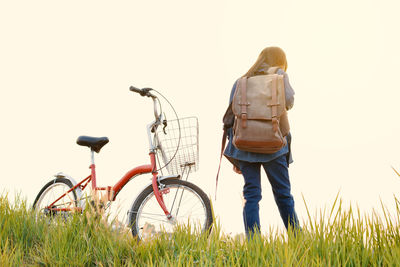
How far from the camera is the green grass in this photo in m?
2.44

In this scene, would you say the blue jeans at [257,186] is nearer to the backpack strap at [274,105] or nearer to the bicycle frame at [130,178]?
the backpack strap at [274,105]

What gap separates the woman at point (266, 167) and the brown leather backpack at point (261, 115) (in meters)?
0.11

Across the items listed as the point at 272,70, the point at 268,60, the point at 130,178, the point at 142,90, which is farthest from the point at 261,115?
the point at 130,178

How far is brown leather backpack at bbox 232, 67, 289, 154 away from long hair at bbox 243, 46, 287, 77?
23 centimetres

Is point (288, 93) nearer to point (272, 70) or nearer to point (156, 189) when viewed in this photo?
point (272, 70)

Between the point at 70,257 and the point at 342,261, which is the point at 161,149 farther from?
the point at 342,261

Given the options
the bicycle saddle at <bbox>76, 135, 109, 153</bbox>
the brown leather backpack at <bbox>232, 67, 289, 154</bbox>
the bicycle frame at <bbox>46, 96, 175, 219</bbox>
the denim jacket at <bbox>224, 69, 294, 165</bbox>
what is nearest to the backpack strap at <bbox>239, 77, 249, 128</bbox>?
the brown leather backpack at <bbox>232, 67, 289, 154</bbox>

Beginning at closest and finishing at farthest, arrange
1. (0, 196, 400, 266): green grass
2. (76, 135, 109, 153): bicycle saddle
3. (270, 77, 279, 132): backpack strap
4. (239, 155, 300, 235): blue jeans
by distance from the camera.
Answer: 1. (0, 196, 400, 266): green grass
2. (270, 77, 279, 132): backpack strap
3. (239, 155, 300, 235): blue jeans
4. (76, 135, 109, 153): bicycle saddle

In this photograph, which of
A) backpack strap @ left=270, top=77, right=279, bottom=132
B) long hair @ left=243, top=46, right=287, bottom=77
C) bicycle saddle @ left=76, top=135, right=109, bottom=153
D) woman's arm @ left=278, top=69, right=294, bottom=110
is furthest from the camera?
bicycle saddle @ left=76, top=135, right=109, bottom=153

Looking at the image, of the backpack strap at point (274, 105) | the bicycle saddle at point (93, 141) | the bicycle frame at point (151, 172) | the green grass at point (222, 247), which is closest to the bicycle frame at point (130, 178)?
the bicycle frame at point (151, 172)

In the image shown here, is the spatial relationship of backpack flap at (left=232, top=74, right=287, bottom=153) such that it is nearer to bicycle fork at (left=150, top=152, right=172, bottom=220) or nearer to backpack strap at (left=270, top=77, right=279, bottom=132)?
backpack strap at (left=270, top=77, right=279, bottom=132)

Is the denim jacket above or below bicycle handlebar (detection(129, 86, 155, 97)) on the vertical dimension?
below

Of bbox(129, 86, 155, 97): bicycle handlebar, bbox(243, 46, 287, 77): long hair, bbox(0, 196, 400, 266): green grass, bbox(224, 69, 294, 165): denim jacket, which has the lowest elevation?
bbox(0, 196, 400, 266): green grass

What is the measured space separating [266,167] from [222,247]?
1193 mm
